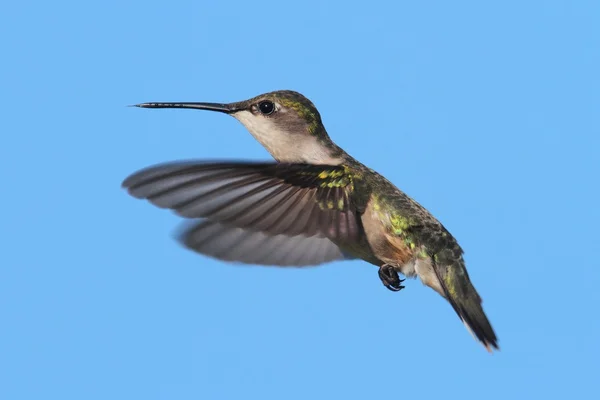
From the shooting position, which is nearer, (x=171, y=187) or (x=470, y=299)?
(x=171, y=187)

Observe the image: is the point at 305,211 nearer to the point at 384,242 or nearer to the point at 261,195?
the point at 261,195

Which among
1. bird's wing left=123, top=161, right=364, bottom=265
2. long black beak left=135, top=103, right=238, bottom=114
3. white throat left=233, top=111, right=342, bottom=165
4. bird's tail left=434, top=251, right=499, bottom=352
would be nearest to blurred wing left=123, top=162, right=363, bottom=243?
bird's wing left=123, top=161, right=364, bottom=265

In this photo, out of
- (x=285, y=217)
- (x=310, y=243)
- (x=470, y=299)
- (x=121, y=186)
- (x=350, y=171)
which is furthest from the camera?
(x=310, y=243)

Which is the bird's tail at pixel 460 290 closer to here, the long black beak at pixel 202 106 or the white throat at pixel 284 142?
the white throat at pixel 284 142

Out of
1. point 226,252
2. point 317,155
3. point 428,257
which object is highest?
point 317,155

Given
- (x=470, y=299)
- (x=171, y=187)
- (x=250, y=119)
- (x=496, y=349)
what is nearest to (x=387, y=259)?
(x=470, y=299)

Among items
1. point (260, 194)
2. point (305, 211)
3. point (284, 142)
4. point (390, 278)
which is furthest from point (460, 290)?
point (260, 194)

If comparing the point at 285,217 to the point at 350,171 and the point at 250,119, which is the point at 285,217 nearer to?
the point at 350,171

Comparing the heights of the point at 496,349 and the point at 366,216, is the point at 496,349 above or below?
below

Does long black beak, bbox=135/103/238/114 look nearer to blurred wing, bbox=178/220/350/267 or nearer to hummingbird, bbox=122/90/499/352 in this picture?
hummingbird, bbox=122/90/499/352
